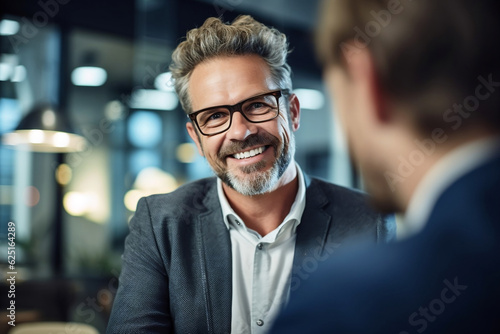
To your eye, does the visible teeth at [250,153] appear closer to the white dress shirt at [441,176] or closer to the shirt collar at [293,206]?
the shirt collar at [293,206]

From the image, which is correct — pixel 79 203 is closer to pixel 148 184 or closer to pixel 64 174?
pixel 64 174

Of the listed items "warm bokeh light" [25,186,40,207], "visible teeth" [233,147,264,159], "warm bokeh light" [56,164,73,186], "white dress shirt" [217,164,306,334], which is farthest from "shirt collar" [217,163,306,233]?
"warm bokeh light" [25,186,40,207]

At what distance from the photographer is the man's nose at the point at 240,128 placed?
67.8 inches

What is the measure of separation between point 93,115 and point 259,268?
5209 millimetres

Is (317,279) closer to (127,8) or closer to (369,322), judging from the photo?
(369,322)

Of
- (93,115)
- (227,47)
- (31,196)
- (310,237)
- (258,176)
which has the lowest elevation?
(31,196)

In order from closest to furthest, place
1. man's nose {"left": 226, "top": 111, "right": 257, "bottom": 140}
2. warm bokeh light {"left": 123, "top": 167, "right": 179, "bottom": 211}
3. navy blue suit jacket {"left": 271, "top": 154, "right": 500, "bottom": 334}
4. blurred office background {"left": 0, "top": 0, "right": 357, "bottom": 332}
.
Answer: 1. navy blue suit jacket {"left": 271, "top": 154, "right": 500, "bottom": 334}
2. man's nose {"left": 226, "top": 111, "right": 257, "bottom": 140}
3. blurred office background {"left": 0, "top": 0, "right": 357, "bottom": 332}
4. warm bokeh light {"left": 123, "top": 167, "right": 179, "bottom": 211}

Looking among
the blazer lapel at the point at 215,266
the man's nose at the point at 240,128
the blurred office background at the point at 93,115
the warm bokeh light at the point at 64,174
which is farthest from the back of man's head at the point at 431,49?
the warm bokeh light at the point at 64,174

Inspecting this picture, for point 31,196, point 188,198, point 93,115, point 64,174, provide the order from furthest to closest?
point 93,115 < point 64,174 < point 31,196 < point 188,198

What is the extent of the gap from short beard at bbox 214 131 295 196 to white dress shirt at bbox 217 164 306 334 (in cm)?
12

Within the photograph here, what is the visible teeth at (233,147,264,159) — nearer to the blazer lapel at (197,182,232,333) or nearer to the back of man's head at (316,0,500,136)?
the blazer lapel at (197,182,232,333)

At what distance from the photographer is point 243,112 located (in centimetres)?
175

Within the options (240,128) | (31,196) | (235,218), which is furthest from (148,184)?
(240,128)

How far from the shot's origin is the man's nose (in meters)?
1.72
